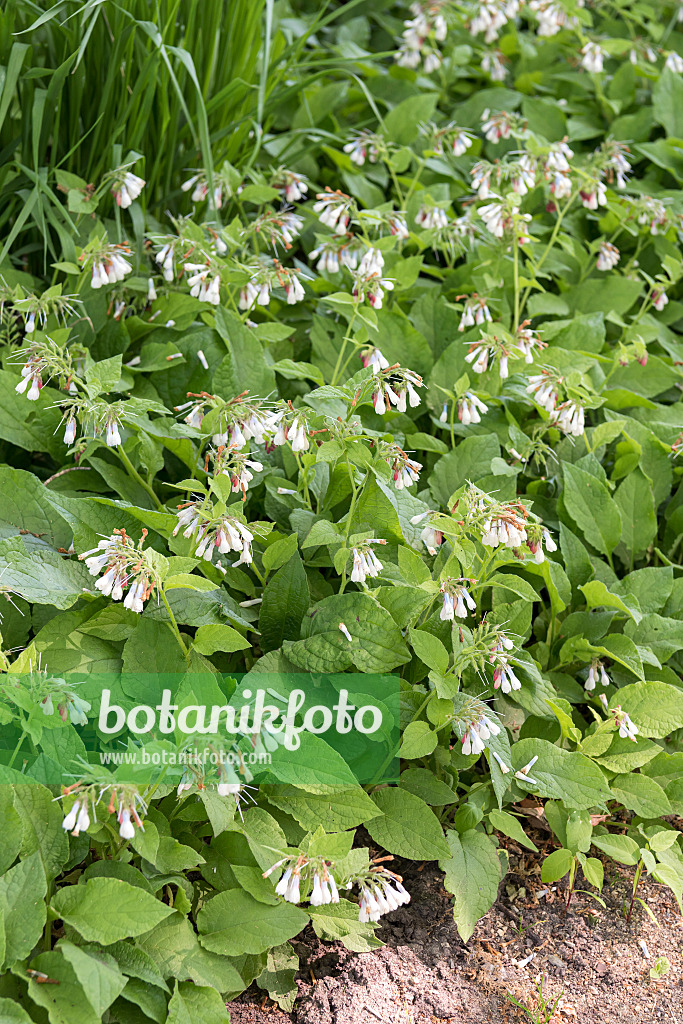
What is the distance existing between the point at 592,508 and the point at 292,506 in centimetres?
82

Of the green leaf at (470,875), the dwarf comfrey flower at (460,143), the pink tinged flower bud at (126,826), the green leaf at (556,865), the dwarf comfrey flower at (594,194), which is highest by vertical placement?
the dwarf comfrey flower at (460,143)

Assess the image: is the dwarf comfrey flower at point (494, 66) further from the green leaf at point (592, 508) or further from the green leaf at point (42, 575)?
the green leaf at point (42, 575)

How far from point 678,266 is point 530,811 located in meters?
1.81

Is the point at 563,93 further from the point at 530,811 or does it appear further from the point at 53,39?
the point at 530,811

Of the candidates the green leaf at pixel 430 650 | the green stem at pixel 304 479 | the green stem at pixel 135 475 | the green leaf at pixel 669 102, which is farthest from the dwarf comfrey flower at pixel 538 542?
the green leaf at pixel 669 102

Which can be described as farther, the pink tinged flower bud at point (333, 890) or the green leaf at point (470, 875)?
the green leaf at point (470, 875)

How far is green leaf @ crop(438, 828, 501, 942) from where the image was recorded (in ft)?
5.68

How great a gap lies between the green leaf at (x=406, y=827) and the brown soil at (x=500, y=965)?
0.21 meters

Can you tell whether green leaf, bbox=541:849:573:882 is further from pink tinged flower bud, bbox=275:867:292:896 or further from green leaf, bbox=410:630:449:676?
pink tinged flower bud, bbox=275:867:292:896

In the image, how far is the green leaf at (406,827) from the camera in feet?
5.75

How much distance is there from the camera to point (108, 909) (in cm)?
147

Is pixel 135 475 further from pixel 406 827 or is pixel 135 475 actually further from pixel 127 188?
pixel 406 827

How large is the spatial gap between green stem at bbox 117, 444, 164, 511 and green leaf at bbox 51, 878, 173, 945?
90cm

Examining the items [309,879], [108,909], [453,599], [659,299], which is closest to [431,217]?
[659,299]
